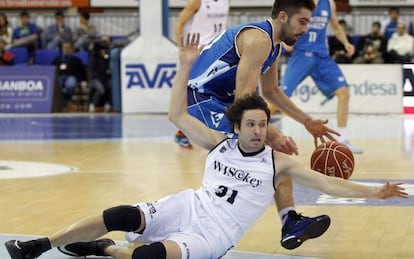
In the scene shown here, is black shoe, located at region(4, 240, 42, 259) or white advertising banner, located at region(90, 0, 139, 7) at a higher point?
black shoe, located at region(4, 240, 42, 259)

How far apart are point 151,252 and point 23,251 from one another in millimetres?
892

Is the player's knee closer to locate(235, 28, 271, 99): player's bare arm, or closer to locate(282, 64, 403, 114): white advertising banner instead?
locate(235, 28, 271, 99): player's bare arm

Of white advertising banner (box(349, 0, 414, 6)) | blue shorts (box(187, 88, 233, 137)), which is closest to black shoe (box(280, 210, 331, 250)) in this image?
blue shorts (box(187, 88, 233, 137))

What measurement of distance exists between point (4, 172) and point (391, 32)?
1162 centimetres

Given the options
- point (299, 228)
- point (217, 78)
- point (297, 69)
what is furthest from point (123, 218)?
point (297, 69)

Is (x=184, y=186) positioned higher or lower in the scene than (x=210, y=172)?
lower

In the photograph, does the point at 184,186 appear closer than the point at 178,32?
Yes

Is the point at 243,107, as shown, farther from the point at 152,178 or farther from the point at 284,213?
the point at 152,178

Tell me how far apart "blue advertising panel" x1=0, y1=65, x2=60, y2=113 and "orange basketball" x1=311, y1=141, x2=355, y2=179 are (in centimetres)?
1303

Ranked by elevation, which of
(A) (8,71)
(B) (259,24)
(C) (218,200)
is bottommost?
(A) (8,71)

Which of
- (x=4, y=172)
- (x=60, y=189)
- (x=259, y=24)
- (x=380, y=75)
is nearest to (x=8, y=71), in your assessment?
(x=380, y=75)

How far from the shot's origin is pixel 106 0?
2292cm

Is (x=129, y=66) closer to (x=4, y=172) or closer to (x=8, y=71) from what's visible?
(x=8, y=71)

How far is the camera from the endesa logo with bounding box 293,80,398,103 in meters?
17.4
